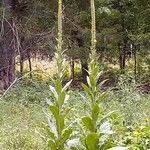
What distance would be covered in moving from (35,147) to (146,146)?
2276 mm

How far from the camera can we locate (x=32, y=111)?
11117mm

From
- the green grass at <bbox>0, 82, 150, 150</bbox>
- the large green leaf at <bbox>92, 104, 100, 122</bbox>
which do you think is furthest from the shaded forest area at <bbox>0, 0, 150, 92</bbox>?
the large green leaf at <bbox>92, 104, 100, 122</bbox>

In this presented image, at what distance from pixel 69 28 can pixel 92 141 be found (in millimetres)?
13760

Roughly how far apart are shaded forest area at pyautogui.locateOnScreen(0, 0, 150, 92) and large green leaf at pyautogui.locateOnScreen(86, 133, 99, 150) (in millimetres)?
10344

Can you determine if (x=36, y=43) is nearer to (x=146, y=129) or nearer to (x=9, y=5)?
(x=9, y=5)

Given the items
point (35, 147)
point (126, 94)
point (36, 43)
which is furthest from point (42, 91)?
point (35, 147)

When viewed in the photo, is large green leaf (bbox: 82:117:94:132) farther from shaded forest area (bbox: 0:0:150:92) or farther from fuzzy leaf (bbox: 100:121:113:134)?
shaded forest area (bbox: 0:0:150:92)

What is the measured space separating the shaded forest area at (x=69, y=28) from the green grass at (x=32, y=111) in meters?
1.37

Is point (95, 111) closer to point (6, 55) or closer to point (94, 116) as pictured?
point (94, 116)

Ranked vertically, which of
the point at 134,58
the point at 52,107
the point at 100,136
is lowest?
the point at 134,58

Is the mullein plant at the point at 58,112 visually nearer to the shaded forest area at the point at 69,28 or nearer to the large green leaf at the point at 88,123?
the large green leaf at the point at 88,123

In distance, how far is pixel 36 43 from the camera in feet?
53.8

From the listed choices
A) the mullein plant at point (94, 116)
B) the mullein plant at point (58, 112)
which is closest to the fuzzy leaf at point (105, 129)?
the mullein plant at point (94, 116)

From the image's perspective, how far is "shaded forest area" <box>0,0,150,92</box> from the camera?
15.5 m
